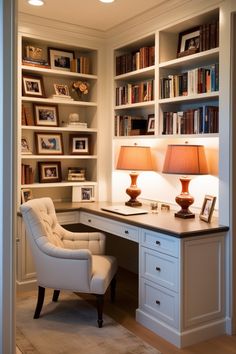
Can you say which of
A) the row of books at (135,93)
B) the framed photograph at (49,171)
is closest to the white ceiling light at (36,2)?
the row of books at (135,93)

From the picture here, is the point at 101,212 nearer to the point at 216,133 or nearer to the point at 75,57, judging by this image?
the point at 216,133

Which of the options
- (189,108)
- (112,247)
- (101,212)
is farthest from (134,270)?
(189,108)

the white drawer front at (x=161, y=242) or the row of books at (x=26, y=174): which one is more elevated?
the row of books at (x=26, y=174)

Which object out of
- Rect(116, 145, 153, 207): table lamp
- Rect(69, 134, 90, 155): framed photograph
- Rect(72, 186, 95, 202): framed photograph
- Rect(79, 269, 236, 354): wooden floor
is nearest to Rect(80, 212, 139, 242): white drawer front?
Rect(72, 186, 95, 202): framed photograph

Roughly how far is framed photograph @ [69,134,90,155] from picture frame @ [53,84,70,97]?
46 centimetres

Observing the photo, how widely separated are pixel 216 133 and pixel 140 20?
1.46 m

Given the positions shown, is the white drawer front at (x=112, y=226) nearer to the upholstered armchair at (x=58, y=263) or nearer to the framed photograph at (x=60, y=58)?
the upholstered armchair at (x=58, y=263)

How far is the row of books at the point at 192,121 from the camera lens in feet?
10.5

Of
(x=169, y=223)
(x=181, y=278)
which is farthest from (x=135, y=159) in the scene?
(x=181, y=278)

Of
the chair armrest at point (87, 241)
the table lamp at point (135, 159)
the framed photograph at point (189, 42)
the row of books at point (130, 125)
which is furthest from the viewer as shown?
the row of books at point (130, 125)

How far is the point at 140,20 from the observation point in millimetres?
3824

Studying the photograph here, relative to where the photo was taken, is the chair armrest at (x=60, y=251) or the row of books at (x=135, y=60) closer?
the chair armrest at (x=60, y=251)

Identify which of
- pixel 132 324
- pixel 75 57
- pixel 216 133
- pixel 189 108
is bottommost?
pixel 132 324

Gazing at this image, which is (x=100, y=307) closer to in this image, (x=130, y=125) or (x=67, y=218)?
(x=67, y=218)
